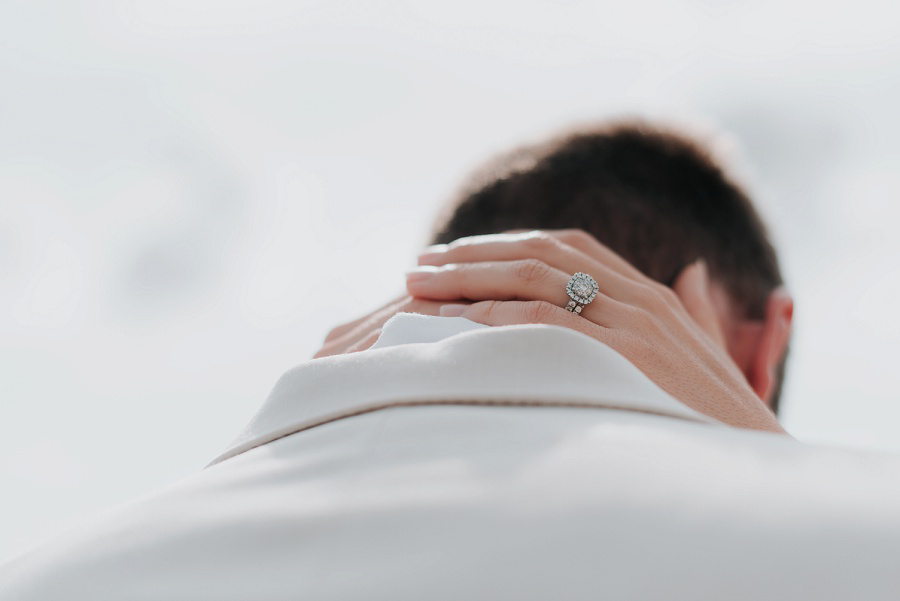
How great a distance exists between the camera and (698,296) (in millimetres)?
2521

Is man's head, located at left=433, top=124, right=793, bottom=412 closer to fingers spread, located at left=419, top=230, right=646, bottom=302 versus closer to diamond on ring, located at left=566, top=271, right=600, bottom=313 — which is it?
fingers spread, located at left=419, top=230, right=646, bottom=302

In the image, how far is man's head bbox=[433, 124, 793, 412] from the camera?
273cm

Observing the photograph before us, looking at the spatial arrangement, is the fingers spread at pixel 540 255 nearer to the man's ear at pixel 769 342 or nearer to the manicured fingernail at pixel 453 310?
the manicured fingernail at pixel 453 310

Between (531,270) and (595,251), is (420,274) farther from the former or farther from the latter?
(595,251)

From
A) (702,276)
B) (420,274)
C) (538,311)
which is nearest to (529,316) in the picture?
(538,311)

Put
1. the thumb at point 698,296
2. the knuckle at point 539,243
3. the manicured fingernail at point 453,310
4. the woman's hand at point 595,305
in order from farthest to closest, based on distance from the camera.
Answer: the thumb at point 698,296 → the knuckle at point 539,243 → the manicured fingernail at point 453,310 → the woman's hand at point 595,305

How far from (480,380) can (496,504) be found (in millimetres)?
292

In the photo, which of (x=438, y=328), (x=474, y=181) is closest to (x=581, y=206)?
(x=474, y=181)

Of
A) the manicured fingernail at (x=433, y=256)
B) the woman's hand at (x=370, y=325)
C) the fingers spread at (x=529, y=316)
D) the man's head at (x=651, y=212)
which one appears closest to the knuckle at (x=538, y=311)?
the fingers spread at (x=529, y=316)

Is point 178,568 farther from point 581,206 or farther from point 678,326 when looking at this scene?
point 581,206

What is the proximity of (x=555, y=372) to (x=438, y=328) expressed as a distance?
12.7 inches

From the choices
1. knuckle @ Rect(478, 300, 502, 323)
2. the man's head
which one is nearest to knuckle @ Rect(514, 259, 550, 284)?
knuckle @ Rect(478, 300, 502, 323)

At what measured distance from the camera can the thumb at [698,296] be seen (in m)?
2.38

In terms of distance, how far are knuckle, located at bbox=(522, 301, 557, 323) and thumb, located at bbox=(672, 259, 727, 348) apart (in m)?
0.72
